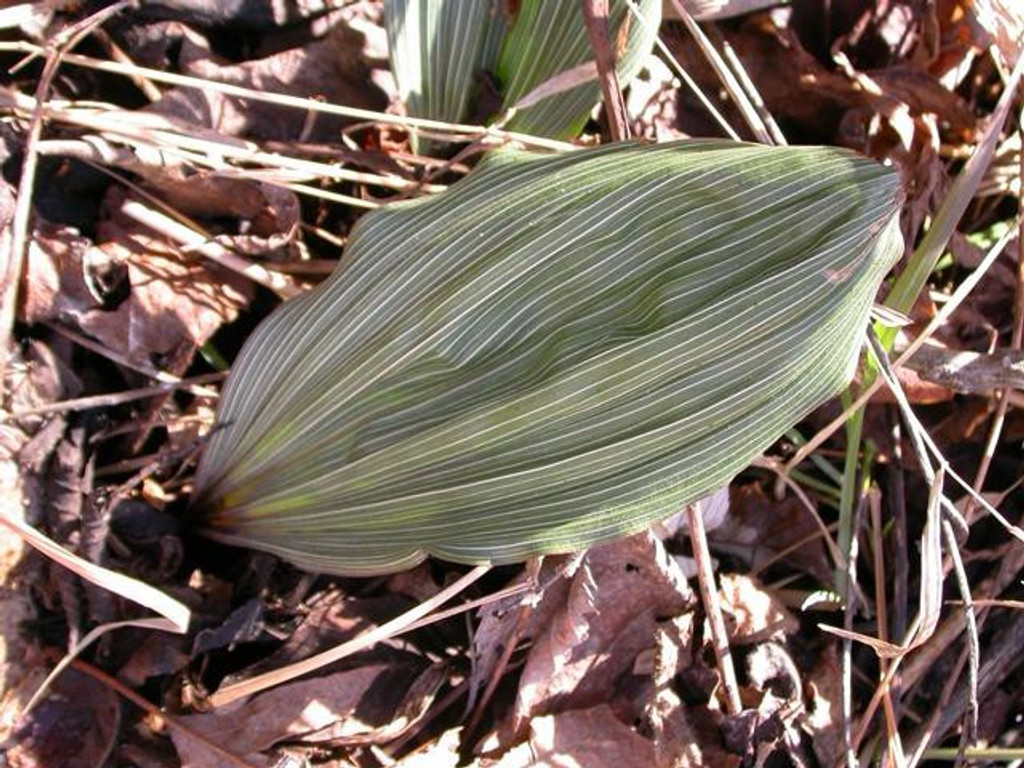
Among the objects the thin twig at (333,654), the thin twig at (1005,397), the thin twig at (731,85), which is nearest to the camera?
the thin twig at (333,654)

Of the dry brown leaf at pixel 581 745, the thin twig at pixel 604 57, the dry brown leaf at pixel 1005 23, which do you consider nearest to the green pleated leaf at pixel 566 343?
the thin twig at pixel 604 57

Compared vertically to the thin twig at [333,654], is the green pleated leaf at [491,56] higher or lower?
higher

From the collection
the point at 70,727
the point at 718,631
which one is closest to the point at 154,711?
the point at 70,727

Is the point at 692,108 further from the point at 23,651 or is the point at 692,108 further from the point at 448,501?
the point at 23,651

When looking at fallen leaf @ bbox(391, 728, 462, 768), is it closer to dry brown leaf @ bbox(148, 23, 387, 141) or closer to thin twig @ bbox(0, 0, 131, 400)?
thin twig @ bbox(0, 0, 131, 400)

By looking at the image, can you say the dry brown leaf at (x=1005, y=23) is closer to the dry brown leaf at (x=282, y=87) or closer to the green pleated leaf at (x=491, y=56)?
the green pleated leaf at (x=491, y=56)
